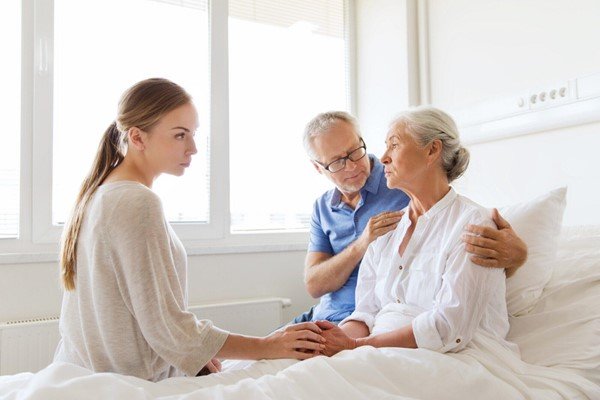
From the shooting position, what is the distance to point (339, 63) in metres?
3.28

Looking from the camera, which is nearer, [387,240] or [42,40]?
[387,240]

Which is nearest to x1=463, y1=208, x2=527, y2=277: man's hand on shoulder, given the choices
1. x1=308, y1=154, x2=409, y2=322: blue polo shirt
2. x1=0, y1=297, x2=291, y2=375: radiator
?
x1=308, y1=154, x2=409, y2=322: blue polo shirt

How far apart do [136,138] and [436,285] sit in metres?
0.88

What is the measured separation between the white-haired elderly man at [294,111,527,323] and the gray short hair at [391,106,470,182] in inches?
14.8

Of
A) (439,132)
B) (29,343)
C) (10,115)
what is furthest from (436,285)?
(10,115)

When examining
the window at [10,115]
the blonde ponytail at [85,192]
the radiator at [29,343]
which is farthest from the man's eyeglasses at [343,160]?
the window at [10,115]

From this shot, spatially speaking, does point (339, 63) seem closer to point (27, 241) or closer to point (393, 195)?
point (393, 195)

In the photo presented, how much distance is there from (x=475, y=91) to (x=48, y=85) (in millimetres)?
2037

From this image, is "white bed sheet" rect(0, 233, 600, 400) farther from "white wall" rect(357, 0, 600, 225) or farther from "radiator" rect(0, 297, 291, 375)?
"radiator" rect(0, 297, 291, 375)

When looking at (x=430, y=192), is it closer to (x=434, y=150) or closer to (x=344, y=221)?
(x=434, y=150)

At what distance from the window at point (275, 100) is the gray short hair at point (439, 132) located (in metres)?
1.51

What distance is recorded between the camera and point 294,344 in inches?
49.5

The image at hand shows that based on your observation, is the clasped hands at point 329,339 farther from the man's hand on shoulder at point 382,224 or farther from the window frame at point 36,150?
the window frame at point 36,150

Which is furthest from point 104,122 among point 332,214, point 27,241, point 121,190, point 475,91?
point 475,91
